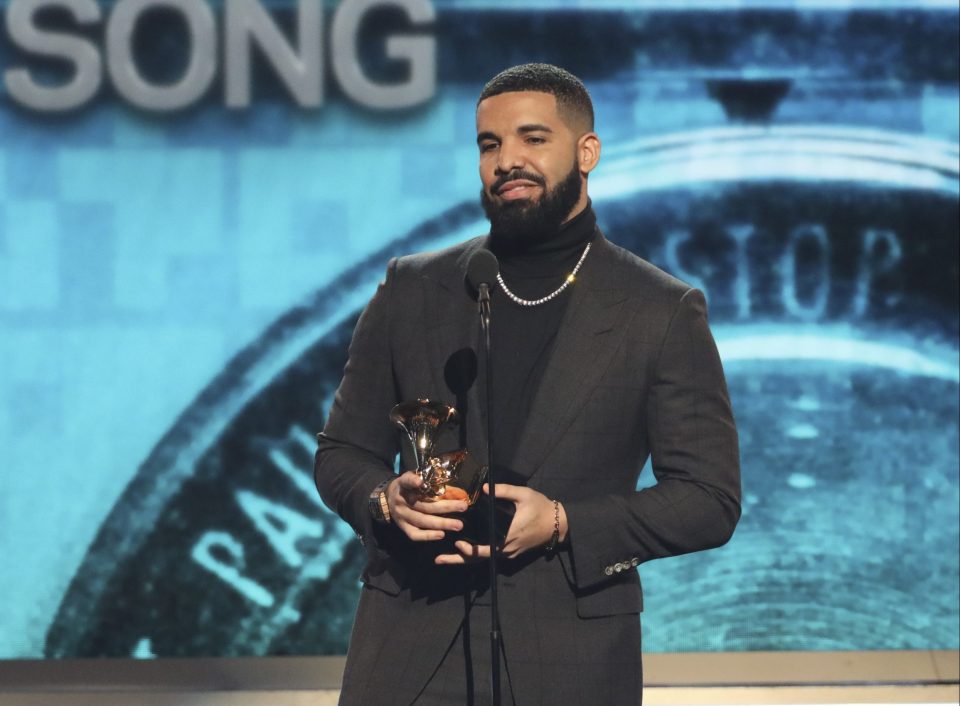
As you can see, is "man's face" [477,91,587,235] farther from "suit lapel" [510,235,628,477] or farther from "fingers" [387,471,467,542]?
"fingers" [387,471,467,542]

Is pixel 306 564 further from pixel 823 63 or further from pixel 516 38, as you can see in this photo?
pixel 823 63

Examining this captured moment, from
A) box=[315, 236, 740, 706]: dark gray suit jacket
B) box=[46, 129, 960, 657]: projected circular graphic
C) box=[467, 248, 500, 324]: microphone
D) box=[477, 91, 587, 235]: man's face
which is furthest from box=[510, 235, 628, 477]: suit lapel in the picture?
box=[46, 129, 960, 657]: projected circular graphic

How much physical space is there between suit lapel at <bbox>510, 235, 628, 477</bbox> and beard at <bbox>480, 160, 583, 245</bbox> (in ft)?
0.33

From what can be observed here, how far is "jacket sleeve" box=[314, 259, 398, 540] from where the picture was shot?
6.95 ft

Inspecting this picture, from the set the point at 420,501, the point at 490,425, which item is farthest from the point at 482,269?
the point at 420,501

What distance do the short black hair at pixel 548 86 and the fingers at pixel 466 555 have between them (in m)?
0.67

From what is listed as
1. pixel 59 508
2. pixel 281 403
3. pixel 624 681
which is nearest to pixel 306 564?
pixel 281 403

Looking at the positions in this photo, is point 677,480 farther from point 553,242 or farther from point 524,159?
point 524,159

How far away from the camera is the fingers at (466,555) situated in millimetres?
1861

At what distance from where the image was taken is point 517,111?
2074 millimetres

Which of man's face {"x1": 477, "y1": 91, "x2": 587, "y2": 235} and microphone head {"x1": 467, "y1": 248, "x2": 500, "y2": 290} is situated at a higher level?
man's face {"x1": 477, "y1": 91, "x2": 587, "y2": 235}

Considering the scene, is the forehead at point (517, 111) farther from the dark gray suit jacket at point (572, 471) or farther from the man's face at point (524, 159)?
the dark gray suit jacket at point (572, 471)

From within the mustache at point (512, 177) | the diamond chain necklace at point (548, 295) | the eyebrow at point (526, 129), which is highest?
the eyebrow at point (526, 129)

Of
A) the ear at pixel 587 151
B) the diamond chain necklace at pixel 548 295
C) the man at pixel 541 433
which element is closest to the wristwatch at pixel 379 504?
the man at pixel 541 433
